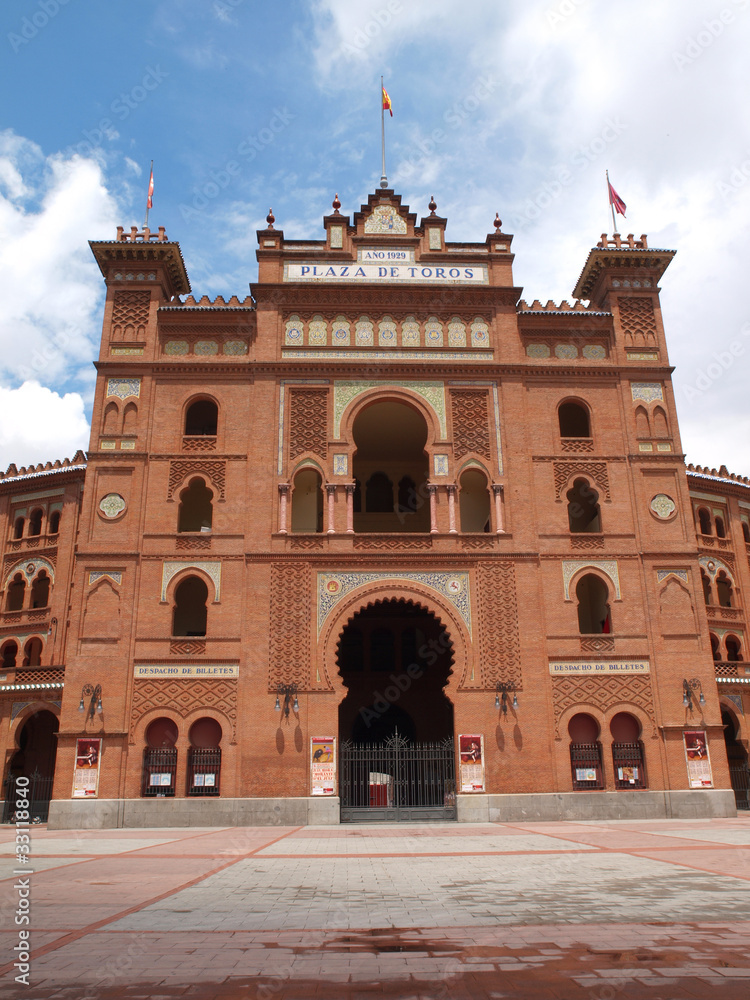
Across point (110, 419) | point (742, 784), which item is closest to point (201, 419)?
point (110, 419)

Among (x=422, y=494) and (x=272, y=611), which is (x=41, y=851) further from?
(x=422, y=494)

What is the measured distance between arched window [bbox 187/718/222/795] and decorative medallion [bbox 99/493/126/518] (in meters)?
6.73

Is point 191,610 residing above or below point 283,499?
below

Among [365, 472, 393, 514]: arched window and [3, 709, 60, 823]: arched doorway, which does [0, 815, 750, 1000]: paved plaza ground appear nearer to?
[3, 709, 60, 823]: arched doorway

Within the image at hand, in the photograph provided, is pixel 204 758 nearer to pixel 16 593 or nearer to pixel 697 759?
pixel 697 759

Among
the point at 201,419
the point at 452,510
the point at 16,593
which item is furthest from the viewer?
the point at 16,593

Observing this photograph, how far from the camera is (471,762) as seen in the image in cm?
2173

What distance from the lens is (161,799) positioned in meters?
21.2

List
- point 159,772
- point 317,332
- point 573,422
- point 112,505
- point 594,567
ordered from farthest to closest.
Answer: point 573,422, point 317,332, point 112,505, point 594,567, point 159,772

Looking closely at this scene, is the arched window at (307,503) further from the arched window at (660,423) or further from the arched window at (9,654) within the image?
the arched window at (9,654)

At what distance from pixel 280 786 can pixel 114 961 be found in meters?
15.9

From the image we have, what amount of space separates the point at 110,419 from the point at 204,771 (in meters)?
11.1

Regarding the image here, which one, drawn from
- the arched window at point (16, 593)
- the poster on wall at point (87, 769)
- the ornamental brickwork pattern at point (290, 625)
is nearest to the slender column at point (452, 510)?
the ornamental brickwork pattern at point (290, 625)

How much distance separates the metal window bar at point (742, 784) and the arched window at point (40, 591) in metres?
26.0
